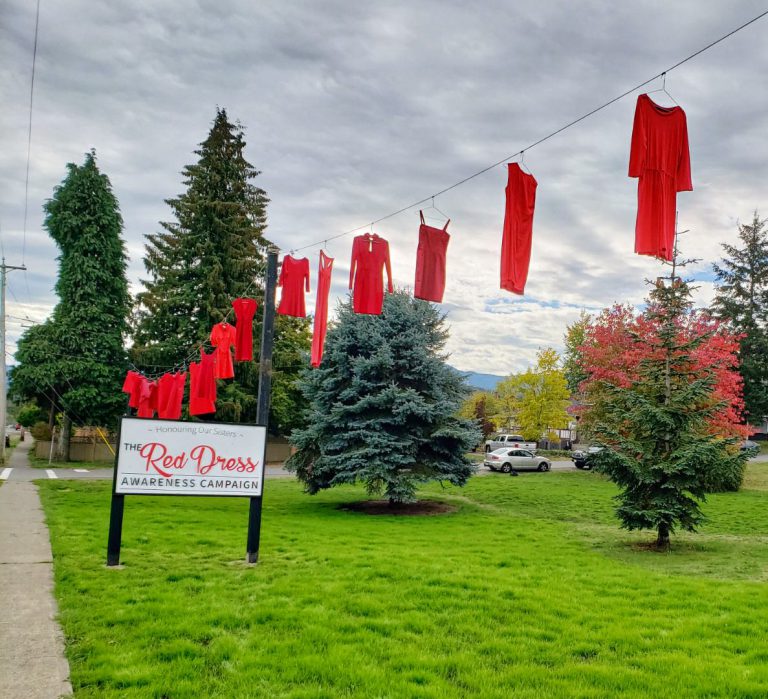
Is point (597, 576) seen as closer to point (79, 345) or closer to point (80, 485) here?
point (80, 485)

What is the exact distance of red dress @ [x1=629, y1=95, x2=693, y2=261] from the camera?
6215 mm

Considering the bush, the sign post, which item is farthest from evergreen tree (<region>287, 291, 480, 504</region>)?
the bush

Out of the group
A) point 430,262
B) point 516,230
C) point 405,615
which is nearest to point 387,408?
point 430,262

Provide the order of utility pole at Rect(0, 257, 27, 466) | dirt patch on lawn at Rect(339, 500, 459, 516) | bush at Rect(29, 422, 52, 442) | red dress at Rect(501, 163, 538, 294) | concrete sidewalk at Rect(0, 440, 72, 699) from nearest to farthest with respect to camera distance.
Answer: concrete sidewalk at Rect(0, 440, 72, 699) < red dress at Rect(501, 163, 538, 294) < dirt patch on lawn at Rect(339, 500, 459, 516) < utility pole at Rect(0, 257, 27, 466) < bush at Rect(29, 422, 52, 442)

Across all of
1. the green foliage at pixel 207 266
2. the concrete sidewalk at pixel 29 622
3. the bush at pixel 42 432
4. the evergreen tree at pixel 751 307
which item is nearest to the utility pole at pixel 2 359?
the green foliage at pixel 207 266

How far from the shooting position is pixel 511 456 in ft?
105

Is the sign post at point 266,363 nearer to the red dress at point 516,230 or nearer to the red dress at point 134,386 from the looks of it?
the red dress at point 516,230

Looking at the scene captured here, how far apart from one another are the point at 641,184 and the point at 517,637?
182 inches

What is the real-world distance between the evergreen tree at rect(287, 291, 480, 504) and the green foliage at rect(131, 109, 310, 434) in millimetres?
13344

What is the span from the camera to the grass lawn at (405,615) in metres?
4.34

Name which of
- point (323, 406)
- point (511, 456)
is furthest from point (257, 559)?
point (511, 456)

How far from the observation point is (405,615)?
580cm

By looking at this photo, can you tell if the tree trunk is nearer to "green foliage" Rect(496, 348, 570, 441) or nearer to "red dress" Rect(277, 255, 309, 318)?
"red dress" Rect(277, 255, 309, 318)

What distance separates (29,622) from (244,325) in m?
10.4
